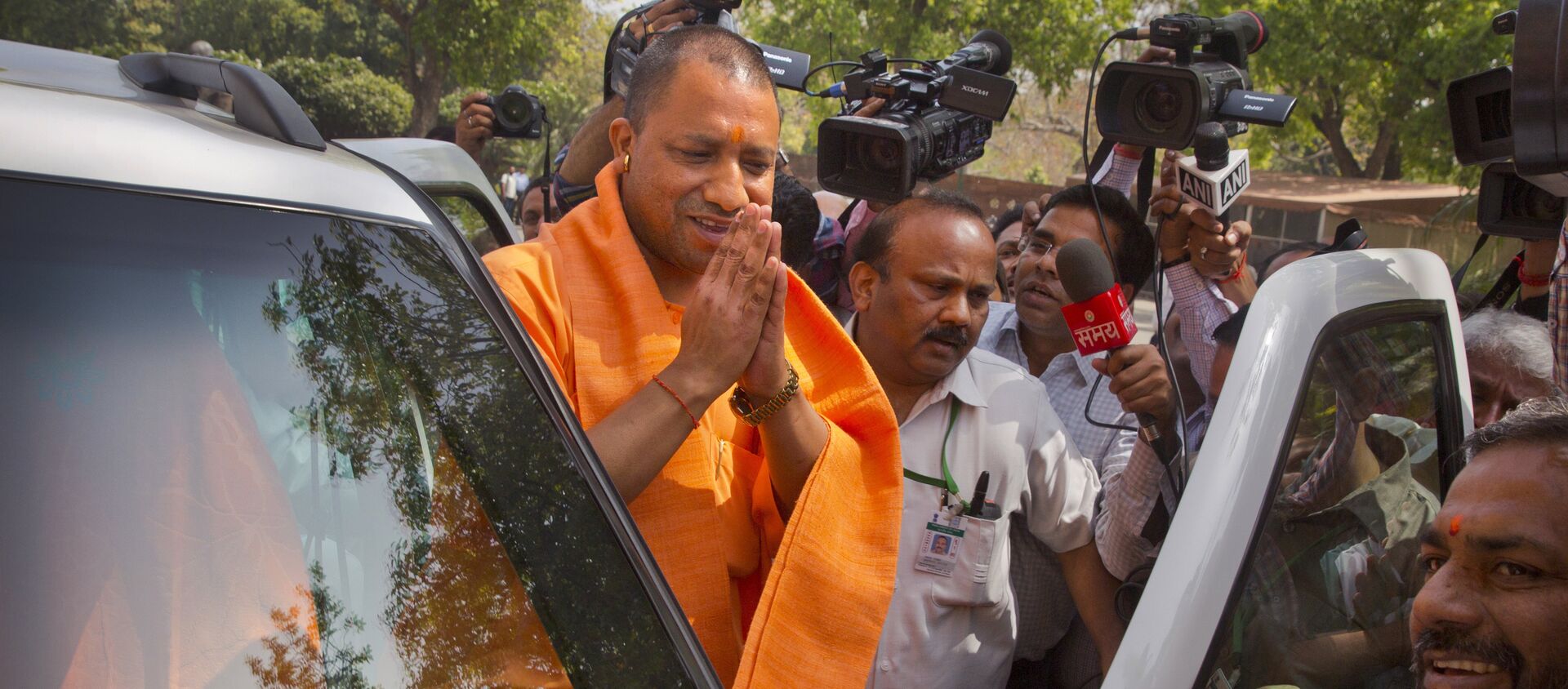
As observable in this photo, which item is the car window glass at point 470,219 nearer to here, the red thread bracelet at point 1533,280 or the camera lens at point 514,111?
the camera lens at point 514,111

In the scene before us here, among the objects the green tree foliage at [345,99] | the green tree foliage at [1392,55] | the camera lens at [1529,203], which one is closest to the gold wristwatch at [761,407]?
the camera lens at [1529,203]

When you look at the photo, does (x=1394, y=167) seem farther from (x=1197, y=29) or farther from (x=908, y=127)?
(x=908, y=127)

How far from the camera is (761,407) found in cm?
205

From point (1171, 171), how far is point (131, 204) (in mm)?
2526

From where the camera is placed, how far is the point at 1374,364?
88.5 inches

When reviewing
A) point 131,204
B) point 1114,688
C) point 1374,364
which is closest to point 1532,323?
point 1374,364

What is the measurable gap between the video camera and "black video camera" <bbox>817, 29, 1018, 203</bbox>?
0.16m

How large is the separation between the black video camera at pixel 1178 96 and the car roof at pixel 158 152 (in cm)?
210

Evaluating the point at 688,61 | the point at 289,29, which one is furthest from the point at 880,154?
the point at 289,29

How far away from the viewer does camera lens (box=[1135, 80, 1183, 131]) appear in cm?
328

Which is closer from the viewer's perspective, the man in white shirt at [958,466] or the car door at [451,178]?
the man in white shirt at [958,466]

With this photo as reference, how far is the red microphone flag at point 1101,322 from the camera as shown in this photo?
92.8 inches

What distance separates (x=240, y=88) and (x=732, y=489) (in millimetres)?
1002

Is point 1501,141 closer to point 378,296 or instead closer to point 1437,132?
point 378,296
